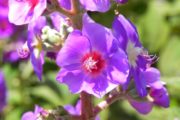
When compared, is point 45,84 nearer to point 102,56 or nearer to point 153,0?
point 153,0

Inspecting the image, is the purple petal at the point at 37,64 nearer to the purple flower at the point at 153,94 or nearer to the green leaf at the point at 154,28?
the purple flower at the point at 153,94

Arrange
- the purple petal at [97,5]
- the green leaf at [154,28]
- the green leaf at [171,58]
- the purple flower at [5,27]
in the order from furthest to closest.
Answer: the green leaf at [154,28], the green leaf at [171,58], the purple flower at [5,27], the purple petal at [97,5]

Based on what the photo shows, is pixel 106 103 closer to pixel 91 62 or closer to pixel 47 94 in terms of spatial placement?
pixel 91 62

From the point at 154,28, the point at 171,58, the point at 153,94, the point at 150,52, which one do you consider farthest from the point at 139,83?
the point at 154,28

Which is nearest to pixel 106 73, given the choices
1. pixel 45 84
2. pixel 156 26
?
pixel 45 84

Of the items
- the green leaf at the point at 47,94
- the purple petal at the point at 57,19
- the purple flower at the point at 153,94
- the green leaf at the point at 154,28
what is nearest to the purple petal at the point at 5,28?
the green leaf at the point at 47,94

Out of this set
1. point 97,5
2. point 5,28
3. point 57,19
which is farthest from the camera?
point 5,28

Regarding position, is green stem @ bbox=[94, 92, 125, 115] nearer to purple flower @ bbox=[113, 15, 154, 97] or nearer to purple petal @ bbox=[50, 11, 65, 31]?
purple flower @ bbox=[113, 15, 154, 97]
